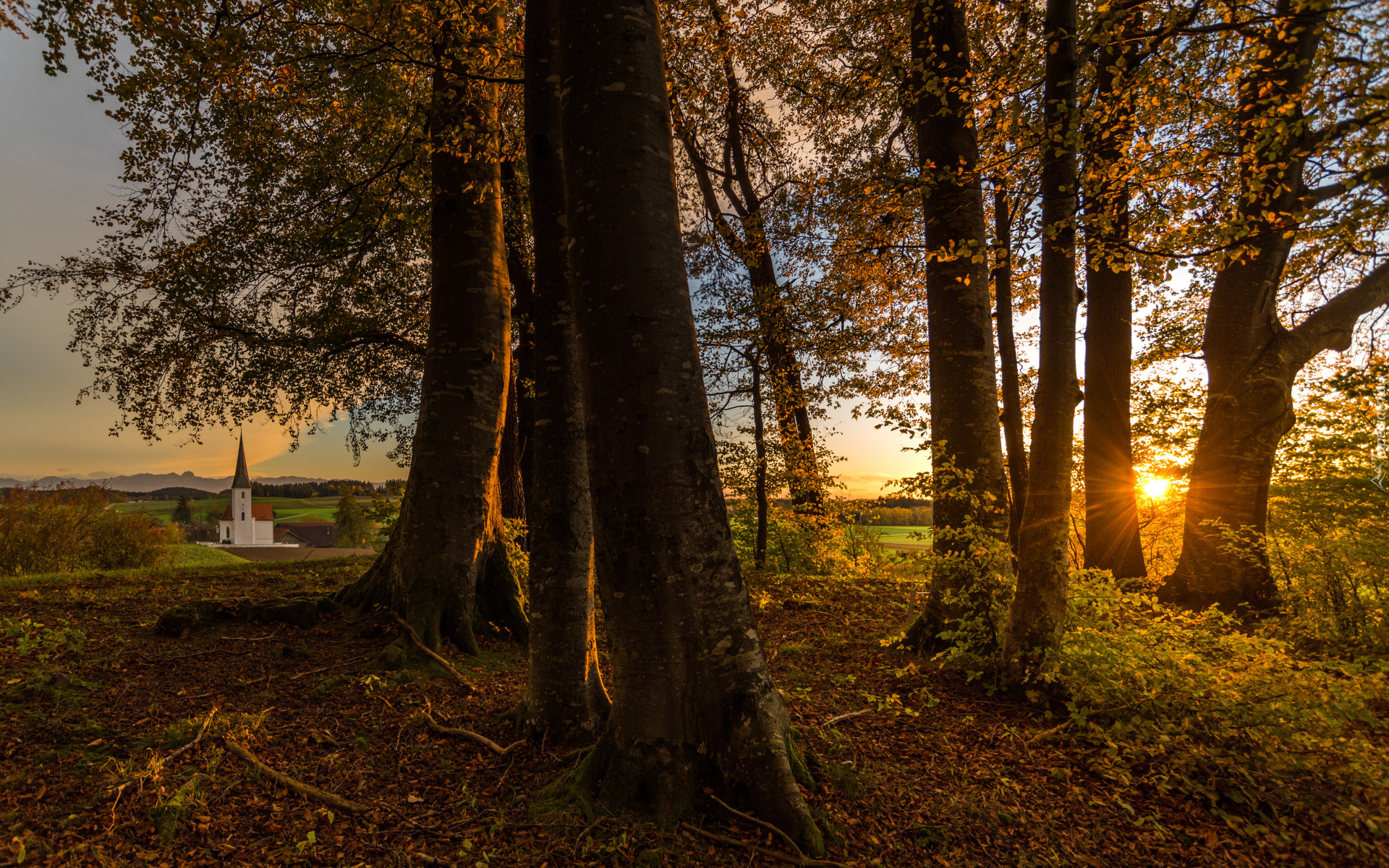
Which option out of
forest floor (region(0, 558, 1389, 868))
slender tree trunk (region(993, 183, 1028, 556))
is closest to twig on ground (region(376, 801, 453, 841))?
forest floor (region(0, 558, 1389, 868))

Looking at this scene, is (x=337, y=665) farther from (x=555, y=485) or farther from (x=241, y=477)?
(x=241, y=477)

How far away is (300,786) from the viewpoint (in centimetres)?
323

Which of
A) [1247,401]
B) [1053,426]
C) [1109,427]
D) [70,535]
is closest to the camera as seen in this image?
[1053,426]

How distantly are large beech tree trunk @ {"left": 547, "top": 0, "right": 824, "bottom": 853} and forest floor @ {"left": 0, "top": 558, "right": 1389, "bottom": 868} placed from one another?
0.26 metres

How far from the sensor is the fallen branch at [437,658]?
498 cm

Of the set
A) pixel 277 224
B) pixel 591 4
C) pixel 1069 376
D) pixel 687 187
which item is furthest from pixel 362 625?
pixel 687 187

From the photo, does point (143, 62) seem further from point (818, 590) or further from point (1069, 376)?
point (818, 590)

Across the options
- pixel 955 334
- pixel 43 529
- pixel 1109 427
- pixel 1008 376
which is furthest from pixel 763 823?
pixel 43 529

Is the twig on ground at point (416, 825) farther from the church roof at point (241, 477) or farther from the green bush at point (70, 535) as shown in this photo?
the church roof at point (241, 477)

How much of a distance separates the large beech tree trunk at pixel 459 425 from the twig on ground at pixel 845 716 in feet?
11.8

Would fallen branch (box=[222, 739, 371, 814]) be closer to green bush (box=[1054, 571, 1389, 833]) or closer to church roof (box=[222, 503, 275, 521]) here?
green bush (box=[1054, 571, 1389, 833])

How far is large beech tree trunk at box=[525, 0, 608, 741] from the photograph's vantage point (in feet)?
12.8

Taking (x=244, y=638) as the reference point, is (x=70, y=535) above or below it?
above

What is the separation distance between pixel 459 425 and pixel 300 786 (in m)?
3.79
